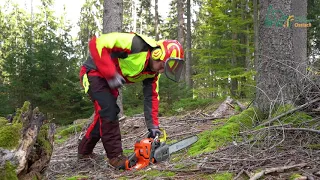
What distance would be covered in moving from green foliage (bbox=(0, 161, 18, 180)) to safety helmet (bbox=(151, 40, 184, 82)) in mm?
1865

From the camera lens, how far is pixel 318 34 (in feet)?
45.4

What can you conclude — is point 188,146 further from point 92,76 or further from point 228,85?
point 228,85

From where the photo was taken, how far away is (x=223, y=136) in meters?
3.63

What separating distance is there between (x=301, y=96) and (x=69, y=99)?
36.9ft

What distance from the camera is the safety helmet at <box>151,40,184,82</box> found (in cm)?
349

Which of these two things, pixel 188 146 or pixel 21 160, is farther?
pixel 188 146

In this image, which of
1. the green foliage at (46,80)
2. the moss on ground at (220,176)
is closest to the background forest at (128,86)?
the green foliage at (46,80)

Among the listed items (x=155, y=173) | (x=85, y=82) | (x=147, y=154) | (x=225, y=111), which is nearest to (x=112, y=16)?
(x=225, y=111)

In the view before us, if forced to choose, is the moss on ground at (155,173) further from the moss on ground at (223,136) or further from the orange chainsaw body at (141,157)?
the moss on ground at (223,136)

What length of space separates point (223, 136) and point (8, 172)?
236 centimetres

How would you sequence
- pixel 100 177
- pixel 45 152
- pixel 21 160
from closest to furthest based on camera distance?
pixel 21 160
pixel 45 152
pixel 100 177

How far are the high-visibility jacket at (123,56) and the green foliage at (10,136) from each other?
3.83ft

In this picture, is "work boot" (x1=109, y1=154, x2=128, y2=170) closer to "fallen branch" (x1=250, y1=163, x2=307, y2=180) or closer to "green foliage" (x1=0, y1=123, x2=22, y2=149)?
"green foliage" (x1=0, y1=123, x2=22, y2=149)

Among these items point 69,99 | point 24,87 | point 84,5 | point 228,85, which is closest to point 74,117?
point 69,99
